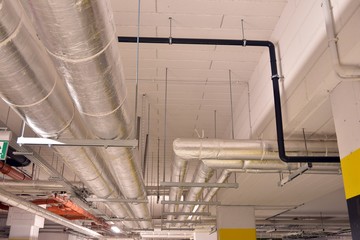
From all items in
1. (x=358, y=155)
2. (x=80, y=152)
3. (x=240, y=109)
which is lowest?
(x=358, y=155)

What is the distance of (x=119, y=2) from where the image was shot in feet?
10.3

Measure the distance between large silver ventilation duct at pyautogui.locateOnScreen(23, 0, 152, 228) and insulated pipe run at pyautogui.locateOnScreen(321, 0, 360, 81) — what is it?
1.39 meters

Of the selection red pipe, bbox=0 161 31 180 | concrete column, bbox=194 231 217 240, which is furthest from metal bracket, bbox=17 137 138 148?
concrete column, bbox=194 231 217 240

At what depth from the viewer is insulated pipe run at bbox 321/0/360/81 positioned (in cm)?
230

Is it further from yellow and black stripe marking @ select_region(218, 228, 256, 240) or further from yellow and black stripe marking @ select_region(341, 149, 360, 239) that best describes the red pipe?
yellow and black stripe marking @ select_region(341, 149, 360, 239)

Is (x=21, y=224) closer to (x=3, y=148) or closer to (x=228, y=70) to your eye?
(x=3, y=148)

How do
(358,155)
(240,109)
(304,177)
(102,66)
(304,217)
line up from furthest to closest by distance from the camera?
(304,217), (304,177), (240,109), (358,155), (102,66)

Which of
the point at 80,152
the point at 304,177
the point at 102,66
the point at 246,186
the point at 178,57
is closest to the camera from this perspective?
the point at 102,66

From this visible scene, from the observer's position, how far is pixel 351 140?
8.30 ft

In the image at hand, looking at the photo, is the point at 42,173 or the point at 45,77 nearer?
the point at 45,77

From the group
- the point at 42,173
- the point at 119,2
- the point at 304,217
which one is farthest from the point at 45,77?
the point at 304,217

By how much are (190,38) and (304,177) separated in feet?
12.1

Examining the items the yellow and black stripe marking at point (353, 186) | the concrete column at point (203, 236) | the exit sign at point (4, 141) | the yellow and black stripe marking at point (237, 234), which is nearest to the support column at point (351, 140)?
the yellow and black stripe marking at point (353, 186)

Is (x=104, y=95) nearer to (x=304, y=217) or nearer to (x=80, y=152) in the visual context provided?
(x=80, y=152)
